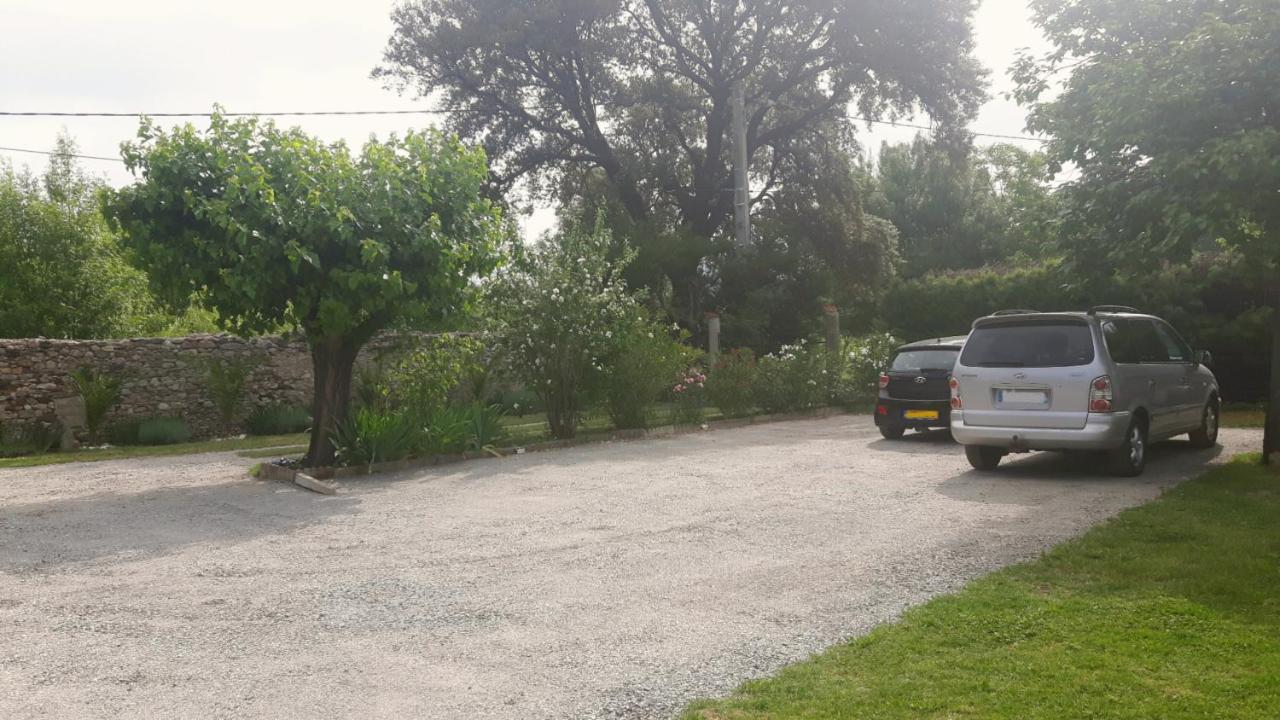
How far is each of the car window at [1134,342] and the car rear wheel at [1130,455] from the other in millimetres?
731

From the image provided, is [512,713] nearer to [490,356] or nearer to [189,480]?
[189,480]

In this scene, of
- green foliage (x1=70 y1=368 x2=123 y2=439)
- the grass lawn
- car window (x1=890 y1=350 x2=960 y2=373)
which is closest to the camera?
the grass lawn

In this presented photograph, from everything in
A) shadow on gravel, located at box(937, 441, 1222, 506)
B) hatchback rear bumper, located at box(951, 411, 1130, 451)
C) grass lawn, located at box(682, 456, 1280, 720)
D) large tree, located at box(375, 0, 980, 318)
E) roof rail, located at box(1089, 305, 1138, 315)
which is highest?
large tree, located at box(375, 0, 980, 318)

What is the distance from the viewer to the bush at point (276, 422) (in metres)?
18.8

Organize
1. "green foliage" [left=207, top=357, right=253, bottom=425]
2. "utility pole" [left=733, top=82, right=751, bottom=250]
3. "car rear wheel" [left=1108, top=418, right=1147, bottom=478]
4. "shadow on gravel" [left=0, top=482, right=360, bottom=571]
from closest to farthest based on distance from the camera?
"shadow on gravel" [left=0, top=482, right=360, bottom=571] → "car rear wheel" [left=1108, top=418, right=1147, bottom=478] → "green foliage" [left=207, top=357, right=253, bottom=425] → "utility pole" [left=733, top=82, right=751, bottom=250]

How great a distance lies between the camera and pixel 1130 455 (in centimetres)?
1051

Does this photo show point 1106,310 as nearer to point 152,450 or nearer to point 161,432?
point 152,450

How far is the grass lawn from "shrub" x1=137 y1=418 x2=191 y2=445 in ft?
50.4

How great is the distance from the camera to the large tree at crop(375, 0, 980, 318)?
28.6m

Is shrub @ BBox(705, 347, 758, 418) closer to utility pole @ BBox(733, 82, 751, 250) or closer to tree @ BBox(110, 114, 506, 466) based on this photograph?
tree @ BBox(110, 114, 506, 466)

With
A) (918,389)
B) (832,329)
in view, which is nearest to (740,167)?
(832,329)

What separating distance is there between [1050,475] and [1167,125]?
3.89 meters

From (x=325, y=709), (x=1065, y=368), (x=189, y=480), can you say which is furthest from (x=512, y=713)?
(x=189, y=480)

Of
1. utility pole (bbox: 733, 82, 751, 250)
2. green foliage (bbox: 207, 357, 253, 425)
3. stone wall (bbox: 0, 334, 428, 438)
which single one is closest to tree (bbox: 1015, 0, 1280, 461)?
stone wall (bbox: 0, 334, 428, 438)
